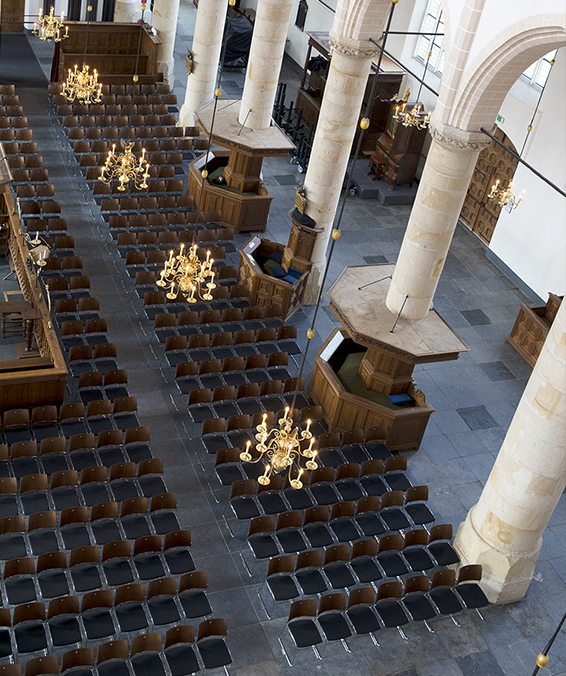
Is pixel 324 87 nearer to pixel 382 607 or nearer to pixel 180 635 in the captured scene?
pixel 382 607

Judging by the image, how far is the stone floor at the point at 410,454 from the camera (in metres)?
12.2

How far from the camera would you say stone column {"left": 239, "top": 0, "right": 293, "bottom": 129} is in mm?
18734

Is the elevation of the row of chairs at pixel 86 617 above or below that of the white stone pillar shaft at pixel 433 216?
below

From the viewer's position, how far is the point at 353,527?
1355 cm


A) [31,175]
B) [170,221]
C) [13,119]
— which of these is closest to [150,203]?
[170,221]

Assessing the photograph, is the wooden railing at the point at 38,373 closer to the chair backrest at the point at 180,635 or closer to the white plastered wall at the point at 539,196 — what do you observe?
the chair backrest at the point at 180,635

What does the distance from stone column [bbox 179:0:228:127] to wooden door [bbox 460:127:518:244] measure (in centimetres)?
764

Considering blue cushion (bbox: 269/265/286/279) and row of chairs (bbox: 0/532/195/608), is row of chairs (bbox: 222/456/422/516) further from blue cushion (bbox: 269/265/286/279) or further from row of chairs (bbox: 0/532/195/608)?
blue cushion (bbox: 269/265/286/279)

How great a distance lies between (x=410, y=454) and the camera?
15836mm

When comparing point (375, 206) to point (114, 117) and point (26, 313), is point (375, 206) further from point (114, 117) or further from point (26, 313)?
point (26, 313)

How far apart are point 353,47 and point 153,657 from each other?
11.0m

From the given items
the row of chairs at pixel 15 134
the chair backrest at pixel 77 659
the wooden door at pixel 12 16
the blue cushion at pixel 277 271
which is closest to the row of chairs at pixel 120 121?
the row of chairs at pixel 15 134

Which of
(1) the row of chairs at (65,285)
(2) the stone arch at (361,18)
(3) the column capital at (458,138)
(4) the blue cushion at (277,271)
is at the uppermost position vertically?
(2) the stone arch at (361,18)

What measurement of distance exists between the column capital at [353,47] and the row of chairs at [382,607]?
367 inches
